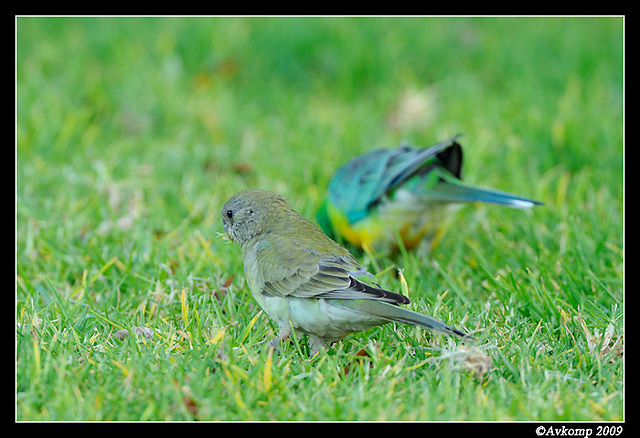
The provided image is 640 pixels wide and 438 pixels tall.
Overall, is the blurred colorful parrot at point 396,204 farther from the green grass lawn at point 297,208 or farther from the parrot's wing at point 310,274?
the parrot's wing at point 310,274

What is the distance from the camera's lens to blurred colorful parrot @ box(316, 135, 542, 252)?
13.6 feet

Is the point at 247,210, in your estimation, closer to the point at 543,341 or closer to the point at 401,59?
the point at 543,341

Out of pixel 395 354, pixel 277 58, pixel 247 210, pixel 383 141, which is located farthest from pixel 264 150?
pixel 395 354

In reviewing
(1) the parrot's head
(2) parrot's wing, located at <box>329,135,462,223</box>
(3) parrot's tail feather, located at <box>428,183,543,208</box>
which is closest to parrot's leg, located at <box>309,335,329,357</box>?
(1) the parrot's head

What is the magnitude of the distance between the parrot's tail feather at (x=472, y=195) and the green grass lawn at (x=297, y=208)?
289 millimetres

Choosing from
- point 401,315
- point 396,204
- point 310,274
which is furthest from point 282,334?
point 396,204

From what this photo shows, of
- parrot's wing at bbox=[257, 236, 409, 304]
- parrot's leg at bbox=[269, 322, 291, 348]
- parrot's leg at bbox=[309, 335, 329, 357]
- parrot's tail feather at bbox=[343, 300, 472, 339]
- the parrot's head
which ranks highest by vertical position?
the parrot's head

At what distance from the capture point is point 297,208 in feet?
15.2

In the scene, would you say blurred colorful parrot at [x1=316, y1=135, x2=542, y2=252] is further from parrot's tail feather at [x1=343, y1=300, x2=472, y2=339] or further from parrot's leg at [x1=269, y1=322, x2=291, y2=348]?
parrot's tail feather at [x1=343, y1=300, x2=472, y2=339]

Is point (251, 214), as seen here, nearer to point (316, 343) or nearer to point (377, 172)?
point (316, 343)

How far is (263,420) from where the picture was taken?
2.52 metres

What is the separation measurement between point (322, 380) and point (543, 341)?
945 mm

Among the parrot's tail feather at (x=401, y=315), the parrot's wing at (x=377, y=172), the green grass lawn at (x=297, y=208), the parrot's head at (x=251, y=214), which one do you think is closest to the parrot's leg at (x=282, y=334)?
the green grass lawn at (x=297, y=208)

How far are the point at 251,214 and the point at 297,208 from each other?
1.33 metres
